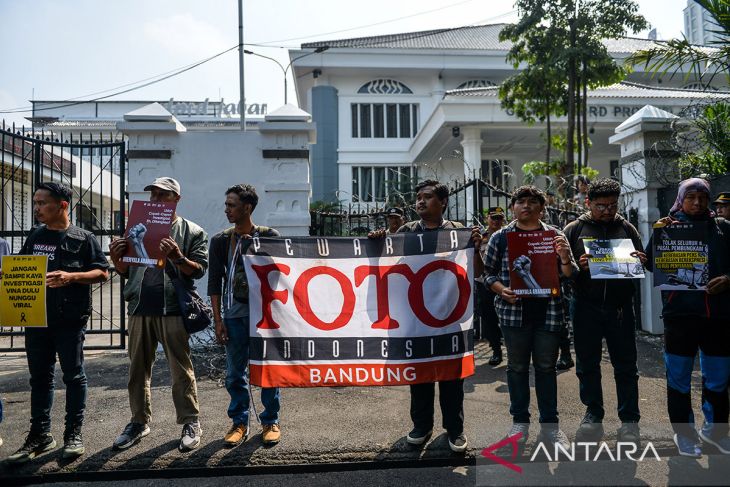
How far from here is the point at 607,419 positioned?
470cm

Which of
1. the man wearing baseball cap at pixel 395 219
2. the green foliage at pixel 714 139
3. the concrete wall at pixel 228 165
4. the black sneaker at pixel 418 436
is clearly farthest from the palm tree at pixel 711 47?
the concrete wall at pixel 228 165

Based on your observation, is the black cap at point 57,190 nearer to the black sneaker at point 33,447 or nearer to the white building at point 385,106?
the black sneaker at point 33,447

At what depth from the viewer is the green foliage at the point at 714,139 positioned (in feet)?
23.1

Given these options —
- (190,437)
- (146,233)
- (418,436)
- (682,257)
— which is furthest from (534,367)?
(146,233)

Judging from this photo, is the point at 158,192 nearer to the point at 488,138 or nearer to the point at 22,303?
the point at 22,303

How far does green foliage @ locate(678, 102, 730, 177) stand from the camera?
277 inches

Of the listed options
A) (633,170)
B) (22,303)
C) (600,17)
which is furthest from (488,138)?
(22,303)

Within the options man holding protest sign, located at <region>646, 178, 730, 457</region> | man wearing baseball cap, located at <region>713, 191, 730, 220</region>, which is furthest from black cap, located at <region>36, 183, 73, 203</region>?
man wearing baseball cap, located at <region>713, 191, 730, 220</region>

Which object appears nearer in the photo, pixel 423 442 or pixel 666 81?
pixel 423 442

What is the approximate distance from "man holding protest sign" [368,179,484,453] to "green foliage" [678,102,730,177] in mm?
4656

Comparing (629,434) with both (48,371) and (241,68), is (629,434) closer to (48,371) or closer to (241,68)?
(48,371)

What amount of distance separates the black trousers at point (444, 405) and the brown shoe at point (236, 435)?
4.39ft

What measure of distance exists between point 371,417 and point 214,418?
4.60 feet

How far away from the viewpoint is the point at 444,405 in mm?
4141
